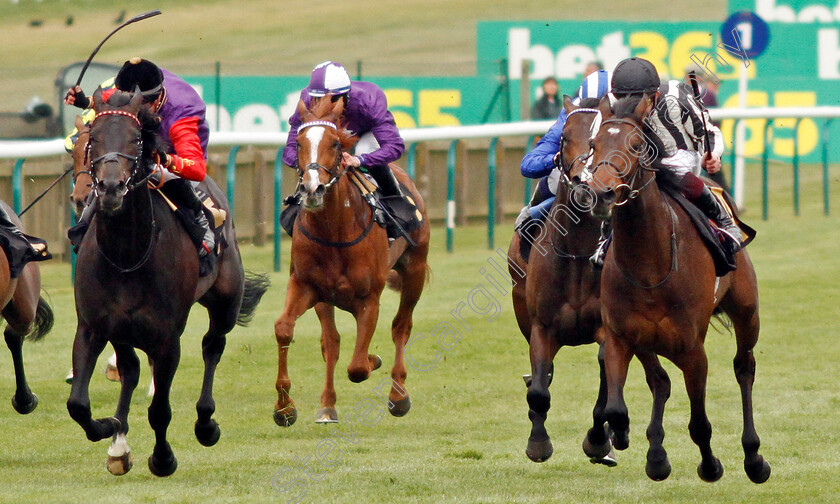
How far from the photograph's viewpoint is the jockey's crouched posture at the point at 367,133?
8047 mm

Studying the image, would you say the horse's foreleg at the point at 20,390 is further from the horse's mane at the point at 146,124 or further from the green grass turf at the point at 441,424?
the horse's mane at the point at 146,124

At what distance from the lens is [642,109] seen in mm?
5707

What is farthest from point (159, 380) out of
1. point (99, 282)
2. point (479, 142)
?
point (479, 142)

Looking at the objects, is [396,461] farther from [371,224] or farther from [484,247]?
[484,247]

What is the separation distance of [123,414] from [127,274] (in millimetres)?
819

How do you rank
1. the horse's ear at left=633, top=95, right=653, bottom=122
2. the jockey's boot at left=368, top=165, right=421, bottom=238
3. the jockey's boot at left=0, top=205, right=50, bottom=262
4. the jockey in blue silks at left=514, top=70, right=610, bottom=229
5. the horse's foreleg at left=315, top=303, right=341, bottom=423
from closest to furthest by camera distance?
1. the horse's ear at left=633, top=95, right=653, bottom=122
2. the jockey in blue silks at left=514, top=70, right=610, bottom=229
3. the jockey's boot at left=0, top=205, right=50, bottom=262
4. the horse's foreleg at left=315, top=303, right=341, bottom=423
5. the jockey's boot at left=368, top=165, right=421, bottom=238

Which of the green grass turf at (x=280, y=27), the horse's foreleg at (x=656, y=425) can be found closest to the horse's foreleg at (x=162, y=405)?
the horse's foreleg at (x=656, y=425)

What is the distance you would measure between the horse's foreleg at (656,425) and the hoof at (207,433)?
87.9 inches

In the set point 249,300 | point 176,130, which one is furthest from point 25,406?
point 176,130

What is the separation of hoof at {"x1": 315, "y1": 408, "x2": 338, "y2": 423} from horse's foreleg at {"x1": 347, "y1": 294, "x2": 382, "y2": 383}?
25cm

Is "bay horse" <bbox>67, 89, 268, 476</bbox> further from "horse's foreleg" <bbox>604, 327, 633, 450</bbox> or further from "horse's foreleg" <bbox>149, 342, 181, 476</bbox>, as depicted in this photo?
"horse's foreleg" <bbox>604, 327, 633, 450</bbox>

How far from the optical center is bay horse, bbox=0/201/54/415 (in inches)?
313

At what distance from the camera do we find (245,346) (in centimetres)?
1040

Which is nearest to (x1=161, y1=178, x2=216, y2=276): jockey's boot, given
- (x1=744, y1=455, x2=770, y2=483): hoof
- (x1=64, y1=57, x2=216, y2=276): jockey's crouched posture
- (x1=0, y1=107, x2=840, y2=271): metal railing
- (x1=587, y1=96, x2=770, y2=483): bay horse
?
Answer: (x1=64, y1=57, x2=216, y2=276): jockey's crouched posture
